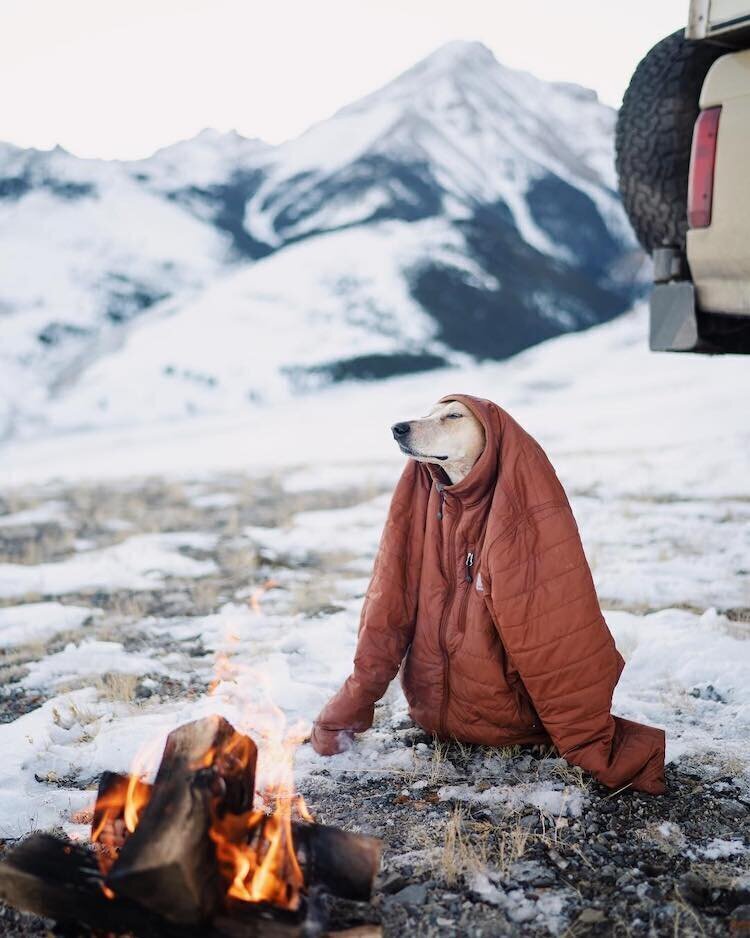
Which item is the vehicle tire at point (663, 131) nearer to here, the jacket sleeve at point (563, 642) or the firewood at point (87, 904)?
the jacket sleeve at point (563, 642)

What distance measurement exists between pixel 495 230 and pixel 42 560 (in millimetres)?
30668

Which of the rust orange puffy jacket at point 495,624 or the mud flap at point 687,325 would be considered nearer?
the rust orange puffy jacket at point 495,624

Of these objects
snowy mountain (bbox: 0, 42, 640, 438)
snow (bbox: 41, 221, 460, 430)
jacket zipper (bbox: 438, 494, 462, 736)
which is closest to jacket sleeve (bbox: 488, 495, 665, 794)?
jacket zipper (bbox: 438, 494, 462, 736)

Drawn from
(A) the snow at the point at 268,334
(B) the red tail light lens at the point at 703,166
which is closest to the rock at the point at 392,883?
(B) the red tail light lens at the point at 703,166

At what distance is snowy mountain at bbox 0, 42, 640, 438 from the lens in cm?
2402

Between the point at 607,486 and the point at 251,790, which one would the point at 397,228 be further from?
the point at 251,790

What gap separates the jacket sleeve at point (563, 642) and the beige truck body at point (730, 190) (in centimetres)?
155

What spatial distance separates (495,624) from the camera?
297 centimetres

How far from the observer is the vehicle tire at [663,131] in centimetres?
418

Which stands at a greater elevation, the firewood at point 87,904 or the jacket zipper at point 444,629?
the jacket zipper at point 444,629

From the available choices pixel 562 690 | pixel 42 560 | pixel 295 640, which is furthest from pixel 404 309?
pixel 562 690

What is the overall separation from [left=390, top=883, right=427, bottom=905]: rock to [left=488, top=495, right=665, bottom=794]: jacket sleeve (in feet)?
2.71

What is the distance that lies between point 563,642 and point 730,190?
2134 mm

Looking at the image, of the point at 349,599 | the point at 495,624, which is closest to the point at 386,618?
the point at 495,624
